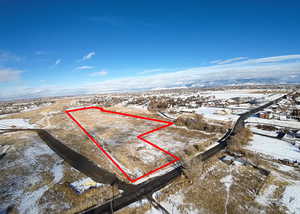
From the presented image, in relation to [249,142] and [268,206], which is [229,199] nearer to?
[268,206]

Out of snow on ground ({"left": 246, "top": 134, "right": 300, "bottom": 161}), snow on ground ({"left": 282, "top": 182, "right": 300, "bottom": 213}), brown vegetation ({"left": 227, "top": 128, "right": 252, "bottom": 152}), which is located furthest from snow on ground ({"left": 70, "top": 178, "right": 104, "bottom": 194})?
snow on ground ({"left": 246, "top": 134, "right": 300, "bottom": 161})

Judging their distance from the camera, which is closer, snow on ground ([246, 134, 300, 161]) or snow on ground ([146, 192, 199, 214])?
snow on ground ([146, 192, 199, 214])

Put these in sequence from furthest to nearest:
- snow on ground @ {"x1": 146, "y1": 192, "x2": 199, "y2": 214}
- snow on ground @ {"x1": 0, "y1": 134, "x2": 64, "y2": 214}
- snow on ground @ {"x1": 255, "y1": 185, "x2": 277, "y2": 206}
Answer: snow on ground @ {"x1": 0, "y1": 134, "x2": 64, "y2": 214} < snow on ground @ {"x1": 255, "y1": 185, "x2": 277, "y2": 206} < snow on ground @ {"x1": 146, "y1": 192, "x2": 199, "y2": 214}

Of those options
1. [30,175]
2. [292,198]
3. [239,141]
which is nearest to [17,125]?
[30,175]

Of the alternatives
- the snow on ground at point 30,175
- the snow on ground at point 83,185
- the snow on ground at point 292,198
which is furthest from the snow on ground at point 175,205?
the snow on ground at point 30,175

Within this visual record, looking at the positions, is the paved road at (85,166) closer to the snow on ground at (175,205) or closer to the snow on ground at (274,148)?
the snow on ground at (175,205)

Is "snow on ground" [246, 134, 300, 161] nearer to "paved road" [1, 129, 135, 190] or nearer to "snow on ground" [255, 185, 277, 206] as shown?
"snow on ground" [255, 185, 277, 206]
